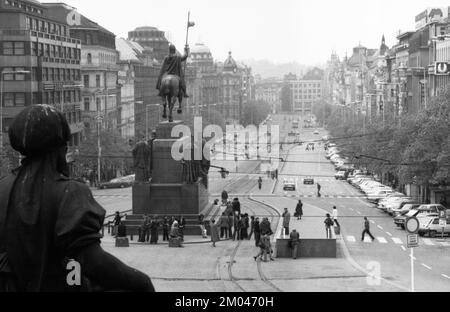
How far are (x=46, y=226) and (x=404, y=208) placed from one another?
51191mm

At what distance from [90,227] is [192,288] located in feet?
71.8

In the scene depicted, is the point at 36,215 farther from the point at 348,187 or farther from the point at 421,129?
the point at 348,187

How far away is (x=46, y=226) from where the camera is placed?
520cm

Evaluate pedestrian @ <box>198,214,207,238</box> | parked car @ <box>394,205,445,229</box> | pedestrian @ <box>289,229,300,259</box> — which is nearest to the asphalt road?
parked car @ <box>394,205,445,229</box>

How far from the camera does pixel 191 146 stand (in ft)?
142

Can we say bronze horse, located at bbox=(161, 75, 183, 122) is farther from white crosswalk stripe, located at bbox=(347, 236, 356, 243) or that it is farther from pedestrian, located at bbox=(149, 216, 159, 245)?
white crosswalk stripe, located at bbox=(347, 236, 356, 243)

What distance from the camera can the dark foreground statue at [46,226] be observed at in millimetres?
5070

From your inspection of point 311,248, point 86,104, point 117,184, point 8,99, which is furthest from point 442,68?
point 311,248

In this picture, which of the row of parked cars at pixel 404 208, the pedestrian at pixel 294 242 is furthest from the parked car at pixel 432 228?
the pedestrian at pixel 294 242

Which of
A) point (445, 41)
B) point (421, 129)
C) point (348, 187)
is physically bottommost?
point (348, 187)

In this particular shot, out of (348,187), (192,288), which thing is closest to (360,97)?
(348,187)

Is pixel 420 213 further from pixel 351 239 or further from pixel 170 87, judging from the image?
pixel 170 87

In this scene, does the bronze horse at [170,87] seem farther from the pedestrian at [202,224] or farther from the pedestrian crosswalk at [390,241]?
the pedestrian crosswalk at [390,241]

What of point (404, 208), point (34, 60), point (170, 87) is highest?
point (34, 60)
